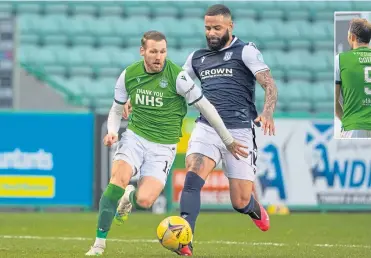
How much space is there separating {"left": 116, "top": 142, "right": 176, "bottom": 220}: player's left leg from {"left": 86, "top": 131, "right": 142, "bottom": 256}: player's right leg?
12 centimetres

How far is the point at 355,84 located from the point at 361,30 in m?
0.58

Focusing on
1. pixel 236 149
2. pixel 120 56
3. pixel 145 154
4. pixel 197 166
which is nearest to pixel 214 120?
pixel 236 149

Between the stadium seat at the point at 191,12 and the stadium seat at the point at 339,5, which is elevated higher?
the stadium seat at the point at 339,5

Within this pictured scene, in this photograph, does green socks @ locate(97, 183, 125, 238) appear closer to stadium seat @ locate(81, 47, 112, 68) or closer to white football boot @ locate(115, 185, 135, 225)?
white football boot @ locate(115, 185, 135, 225)

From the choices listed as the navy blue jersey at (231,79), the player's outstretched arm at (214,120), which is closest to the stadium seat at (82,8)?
the navy blue jersey at (231,79)

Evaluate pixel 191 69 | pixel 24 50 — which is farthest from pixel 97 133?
pixel 191 69

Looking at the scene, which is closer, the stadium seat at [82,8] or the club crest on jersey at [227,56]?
the club crest on jersey at [227,56]

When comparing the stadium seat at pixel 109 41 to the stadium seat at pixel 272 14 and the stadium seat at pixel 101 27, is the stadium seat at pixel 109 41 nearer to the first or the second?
the stadium seat at pixel 101 27

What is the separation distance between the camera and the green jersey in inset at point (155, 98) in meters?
9.11

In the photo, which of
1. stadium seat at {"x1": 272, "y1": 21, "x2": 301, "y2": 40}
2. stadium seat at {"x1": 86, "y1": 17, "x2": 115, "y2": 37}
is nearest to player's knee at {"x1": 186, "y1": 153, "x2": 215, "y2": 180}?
stadium seat at {"x1": 86, "y1": 17, "x2": 115, "y2": 37}

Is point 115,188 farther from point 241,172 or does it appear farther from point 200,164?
point 241,172

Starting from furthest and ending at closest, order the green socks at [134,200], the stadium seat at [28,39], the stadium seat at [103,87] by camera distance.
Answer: the stadium seat at [28,39], the stadium seat at [103,87], the green socks at [134,200]

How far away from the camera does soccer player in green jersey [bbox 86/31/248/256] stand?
29.2ft

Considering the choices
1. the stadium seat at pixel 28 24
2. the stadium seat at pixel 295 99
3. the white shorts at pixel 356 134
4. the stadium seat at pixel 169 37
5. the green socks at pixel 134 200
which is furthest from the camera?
the stadium seat at pixel 28 24
